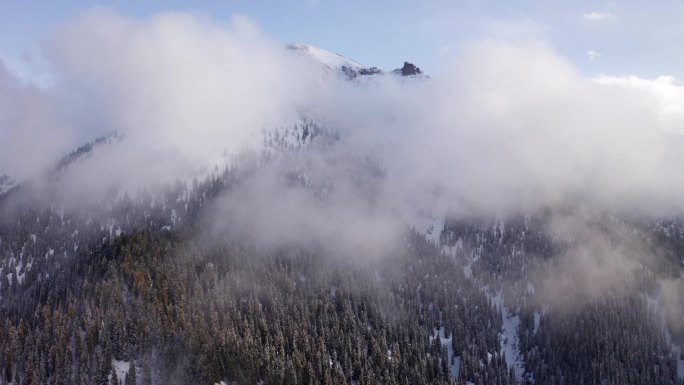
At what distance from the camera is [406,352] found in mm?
197375

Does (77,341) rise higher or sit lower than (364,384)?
higher

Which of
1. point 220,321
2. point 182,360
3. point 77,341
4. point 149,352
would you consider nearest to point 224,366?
point 182,360

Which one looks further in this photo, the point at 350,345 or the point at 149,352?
the point at 350,345

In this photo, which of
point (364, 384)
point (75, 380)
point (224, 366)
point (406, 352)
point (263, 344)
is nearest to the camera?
point (75, 380)

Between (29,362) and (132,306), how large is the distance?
41.9 m

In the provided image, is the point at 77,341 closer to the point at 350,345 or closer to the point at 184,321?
the point at 184,321

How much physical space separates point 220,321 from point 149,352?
3790 cm

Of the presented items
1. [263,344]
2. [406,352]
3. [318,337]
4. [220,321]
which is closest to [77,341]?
[220,321]

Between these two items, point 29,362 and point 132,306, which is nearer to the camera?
point 29,362

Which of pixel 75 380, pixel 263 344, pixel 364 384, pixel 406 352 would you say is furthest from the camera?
pixel 406 352

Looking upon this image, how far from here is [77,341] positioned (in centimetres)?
16162

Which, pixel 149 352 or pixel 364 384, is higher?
pixel 149 352

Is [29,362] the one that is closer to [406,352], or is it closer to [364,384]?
[364,384]

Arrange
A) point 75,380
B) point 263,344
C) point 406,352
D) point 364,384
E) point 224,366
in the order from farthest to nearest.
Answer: point 406,352 < point 263,344 < point 364,384 < point 224,366 < point 75,380
